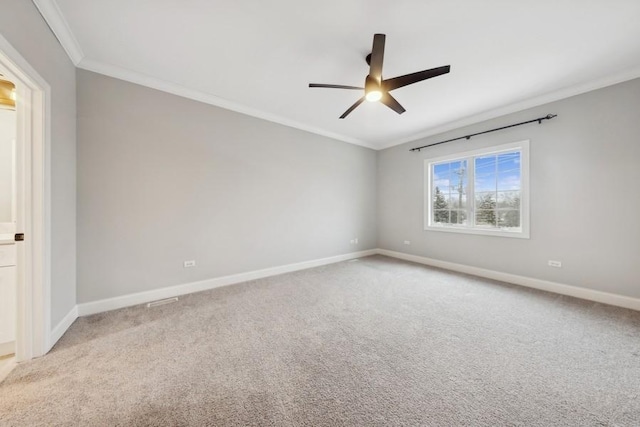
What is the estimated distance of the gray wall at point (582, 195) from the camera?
8.32 ft

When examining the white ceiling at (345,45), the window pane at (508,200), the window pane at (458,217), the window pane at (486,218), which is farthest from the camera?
the window pane at (458,217)

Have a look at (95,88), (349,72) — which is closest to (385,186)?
(349,72)

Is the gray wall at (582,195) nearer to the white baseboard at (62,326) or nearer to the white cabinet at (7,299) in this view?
the white baseboard at (62,326)

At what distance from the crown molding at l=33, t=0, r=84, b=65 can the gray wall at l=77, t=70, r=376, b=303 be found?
0.22 metres

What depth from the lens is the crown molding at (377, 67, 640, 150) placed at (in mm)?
2541

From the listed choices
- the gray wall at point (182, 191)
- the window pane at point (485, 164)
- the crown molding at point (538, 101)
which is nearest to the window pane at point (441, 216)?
the window pane at point (485, 164)

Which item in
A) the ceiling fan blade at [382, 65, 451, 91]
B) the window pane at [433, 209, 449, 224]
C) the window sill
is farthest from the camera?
the window pane at [433, 209, 449, 224]

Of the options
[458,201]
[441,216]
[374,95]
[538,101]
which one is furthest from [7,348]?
[538,101]

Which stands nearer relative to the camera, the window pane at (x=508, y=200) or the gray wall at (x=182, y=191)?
the gray wall at (x=182, y=191)

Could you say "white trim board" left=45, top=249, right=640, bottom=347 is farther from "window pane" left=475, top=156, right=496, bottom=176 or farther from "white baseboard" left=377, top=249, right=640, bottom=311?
"window pane" left=475, top=156, right=496, bottom=176

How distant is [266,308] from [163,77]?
303 cm

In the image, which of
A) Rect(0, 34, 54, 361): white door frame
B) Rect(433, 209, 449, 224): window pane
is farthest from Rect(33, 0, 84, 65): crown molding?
Rect(433, 209, 449, 224): window pane

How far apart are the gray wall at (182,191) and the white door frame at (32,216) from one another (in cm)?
68

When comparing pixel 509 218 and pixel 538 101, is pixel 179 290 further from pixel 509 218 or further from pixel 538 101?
pixel 538 101
